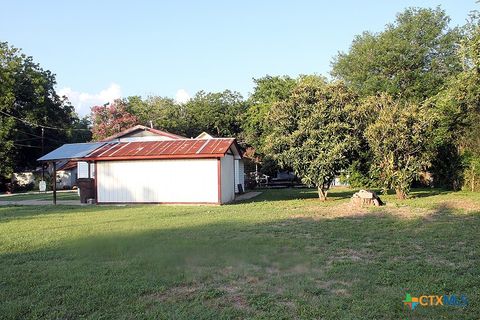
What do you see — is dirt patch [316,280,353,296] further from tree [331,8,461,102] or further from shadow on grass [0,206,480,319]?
tree [331,8,461,102]

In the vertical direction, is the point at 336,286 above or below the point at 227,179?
below

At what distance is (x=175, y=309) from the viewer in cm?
483

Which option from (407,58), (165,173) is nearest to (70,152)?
(165,173)

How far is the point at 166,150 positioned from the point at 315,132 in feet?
21.8

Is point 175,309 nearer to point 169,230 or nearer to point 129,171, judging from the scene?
point 169,230

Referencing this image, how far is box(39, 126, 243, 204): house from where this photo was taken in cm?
1858

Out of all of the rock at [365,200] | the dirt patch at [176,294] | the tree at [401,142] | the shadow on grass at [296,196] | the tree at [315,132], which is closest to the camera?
the dirt patch at [176,294]

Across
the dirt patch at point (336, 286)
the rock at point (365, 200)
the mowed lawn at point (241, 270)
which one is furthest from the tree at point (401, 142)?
the dirt patch at point (336, 286)

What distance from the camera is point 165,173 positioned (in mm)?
19109

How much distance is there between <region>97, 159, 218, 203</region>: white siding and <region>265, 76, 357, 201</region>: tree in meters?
3.11

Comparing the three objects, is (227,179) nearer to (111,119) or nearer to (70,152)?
(70,152)

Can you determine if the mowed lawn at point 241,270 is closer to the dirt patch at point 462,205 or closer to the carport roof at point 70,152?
the dirt patch at point 462,205

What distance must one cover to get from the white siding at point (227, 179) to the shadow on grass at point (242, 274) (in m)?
9.34

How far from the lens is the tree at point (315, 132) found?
1772cm
